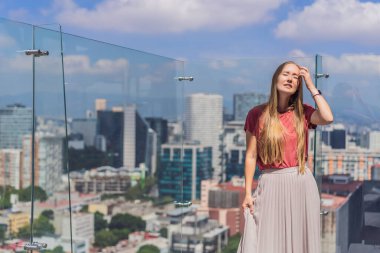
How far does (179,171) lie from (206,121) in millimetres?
557

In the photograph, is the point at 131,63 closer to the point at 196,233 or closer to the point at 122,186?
the point at 122,186

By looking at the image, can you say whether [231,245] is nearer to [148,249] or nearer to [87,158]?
[148,249]

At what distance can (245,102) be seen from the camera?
4504mm

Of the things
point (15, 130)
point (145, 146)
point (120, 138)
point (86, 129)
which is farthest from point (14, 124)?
point (145, 146)

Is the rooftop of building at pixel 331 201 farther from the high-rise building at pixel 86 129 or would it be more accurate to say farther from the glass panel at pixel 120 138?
the high-rise building at pixel 86 129

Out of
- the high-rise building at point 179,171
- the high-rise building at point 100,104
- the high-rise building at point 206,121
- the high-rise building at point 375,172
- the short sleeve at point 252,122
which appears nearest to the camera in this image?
the short sleeve at point 252,122

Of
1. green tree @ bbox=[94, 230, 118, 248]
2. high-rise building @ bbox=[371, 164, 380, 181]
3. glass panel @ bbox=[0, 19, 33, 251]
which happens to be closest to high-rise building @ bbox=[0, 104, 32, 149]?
glass panel @ bbox=[0, 19, 33, 251]

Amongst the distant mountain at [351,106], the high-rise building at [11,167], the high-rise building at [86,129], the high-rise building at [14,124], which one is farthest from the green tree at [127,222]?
the distant mountain at [351,106]

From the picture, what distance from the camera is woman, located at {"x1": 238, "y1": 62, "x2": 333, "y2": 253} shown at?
2426mm

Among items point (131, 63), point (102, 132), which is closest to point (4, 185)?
point (102, 132)

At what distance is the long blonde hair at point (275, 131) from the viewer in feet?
7.93

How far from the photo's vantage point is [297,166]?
2439mm

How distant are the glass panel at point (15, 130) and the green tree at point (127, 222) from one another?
1.01 meters

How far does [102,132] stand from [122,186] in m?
0.47
